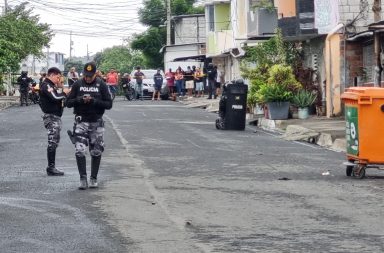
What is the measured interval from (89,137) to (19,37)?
4018 centimetres

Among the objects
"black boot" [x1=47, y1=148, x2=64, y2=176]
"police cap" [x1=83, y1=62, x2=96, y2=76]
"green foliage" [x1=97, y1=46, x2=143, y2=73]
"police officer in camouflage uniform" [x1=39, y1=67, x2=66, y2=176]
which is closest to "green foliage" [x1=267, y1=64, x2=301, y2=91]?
"police officer in camouflage uniform" [x1=39, y1=67, x2=66, y2=176]

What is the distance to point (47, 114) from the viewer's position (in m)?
15.5

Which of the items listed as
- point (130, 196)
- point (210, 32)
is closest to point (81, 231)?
point (130, 196)

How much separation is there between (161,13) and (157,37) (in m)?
2.21

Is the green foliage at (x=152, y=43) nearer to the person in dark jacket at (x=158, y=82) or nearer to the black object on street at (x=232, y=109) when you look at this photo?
the person in dark jacket at (x=158, y=82)

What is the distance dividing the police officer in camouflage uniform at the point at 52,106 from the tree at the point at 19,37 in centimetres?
2886

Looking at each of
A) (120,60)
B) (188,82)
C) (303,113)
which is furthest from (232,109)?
(120,60)

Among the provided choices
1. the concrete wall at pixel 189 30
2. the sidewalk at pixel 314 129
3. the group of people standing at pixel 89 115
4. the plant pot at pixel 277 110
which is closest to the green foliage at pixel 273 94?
the plant pot at pixel 277 110

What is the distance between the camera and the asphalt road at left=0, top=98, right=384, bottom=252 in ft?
31.0

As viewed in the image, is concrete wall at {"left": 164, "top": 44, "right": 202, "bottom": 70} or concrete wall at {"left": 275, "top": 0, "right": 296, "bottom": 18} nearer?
concrete wall at {"left": 275, "top": 0, "right": 296, "bottom": 18}

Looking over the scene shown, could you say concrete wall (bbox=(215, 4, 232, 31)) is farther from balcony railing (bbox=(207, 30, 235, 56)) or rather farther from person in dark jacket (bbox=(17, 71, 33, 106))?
person in dark jacket (bbox=(17, 71, 33, 106))

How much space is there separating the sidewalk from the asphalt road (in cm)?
123

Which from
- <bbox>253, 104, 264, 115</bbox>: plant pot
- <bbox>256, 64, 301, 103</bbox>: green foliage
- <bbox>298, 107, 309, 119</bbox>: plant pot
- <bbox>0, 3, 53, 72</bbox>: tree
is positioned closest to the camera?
<bbox>256, 64, 301, 103</bbox>: green foliage

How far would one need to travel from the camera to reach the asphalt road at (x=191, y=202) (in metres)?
9.45
